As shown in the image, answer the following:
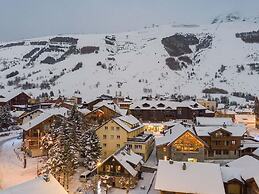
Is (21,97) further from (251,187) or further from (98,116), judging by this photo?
(251,187)

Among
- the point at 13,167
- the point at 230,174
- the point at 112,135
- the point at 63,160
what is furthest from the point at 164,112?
the point at 230,174

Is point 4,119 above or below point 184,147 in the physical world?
above

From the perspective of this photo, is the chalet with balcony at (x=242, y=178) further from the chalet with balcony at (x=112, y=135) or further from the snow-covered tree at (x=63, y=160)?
the chalet with balcony at (x=112, y=135)

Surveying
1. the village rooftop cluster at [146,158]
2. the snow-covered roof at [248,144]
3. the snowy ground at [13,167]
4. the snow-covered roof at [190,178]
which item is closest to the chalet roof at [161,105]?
the village rooftop cluster at [146,158]

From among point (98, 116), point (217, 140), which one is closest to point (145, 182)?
point (217, 140)

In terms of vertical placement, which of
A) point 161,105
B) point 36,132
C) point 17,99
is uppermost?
point 17,99

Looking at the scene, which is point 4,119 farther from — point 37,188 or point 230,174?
point 37,188

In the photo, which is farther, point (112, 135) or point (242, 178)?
point (112, 135)
